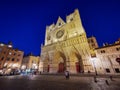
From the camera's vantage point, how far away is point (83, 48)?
22.5m

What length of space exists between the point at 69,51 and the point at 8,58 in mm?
26747

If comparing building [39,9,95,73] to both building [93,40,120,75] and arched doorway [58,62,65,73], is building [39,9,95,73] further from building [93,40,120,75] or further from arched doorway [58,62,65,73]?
building [93,40,120,75]

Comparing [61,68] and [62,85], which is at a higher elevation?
[61,68]

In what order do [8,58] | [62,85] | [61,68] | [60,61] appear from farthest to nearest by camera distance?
[8,58]
[60,61]
[61,68]
[62,85]

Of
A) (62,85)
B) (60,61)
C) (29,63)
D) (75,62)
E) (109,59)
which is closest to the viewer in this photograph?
(62,85)

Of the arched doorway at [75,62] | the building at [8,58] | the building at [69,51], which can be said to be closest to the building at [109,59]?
the building at [69,51]

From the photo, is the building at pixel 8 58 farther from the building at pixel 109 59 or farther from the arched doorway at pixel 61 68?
the building at pixel 109 59

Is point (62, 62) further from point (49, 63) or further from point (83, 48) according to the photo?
point (83, 48)

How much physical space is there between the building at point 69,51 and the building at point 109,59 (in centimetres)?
214

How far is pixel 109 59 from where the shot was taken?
18.5 metres

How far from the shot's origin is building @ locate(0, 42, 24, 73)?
2967cm

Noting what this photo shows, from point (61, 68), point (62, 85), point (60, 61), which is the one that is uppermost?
Answer: point (60, 61)

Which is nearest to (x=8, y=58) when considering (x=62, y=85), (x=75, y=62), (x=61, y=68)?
(x=61, y=68)

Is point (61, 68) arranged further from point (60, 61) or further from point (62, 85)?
point (62, 85)
